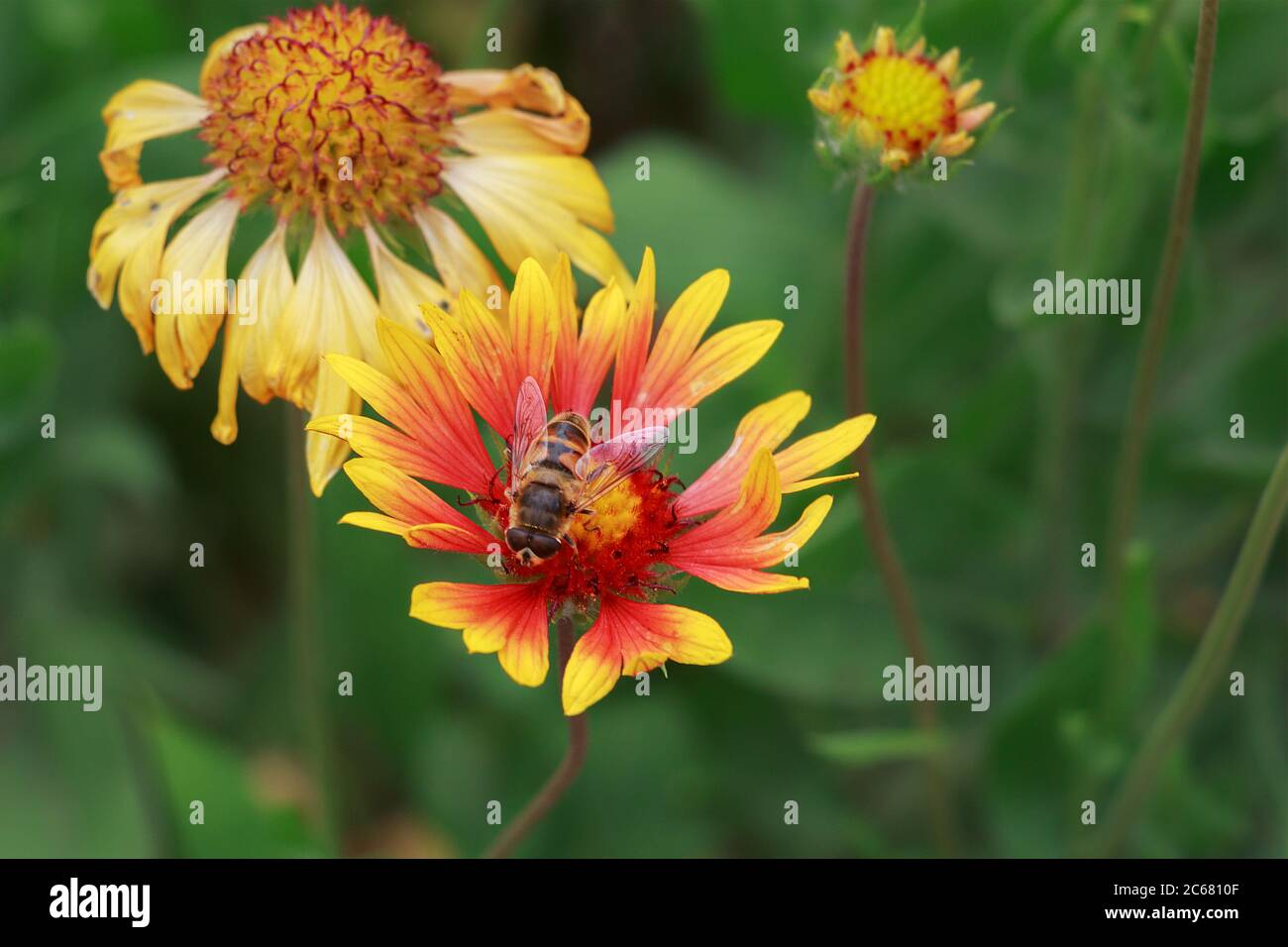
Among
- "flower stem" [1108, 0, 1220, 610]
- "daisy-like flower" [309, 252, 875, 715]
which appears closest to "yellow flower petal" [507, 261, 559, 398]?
"daisy-like flower" [309, 252, 875, 715]

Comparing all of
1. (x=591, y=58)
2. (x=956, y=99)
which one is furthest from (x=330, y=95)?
(x=591, y=58)

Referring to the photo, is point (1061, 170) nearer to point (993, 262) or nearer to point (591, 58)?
point (993, 262)

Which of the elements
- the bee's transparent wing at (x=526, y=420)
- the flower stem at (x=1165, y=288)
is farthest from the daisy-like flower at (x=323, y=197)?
the flower stem at (x=1165, y=288)

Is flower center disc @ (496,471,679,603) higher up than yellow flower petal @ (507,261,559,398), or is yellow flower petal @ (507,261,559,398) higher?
yellow flower petal @ (507,261,559,398)

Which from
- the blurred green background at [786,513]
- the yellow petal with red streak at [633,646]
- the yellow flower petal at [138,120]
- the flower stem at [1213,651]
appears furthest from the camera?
the blurred green background at [786,513]

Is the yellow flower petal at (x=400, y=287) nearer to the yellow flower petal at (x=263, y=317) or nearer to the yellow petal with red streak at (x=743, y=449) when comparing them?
the yellow flower petal at (x=263, y=317)

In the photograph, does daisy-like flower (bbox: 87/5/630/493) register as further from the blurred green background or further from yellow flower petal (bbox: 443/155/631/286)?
the blurred green background
